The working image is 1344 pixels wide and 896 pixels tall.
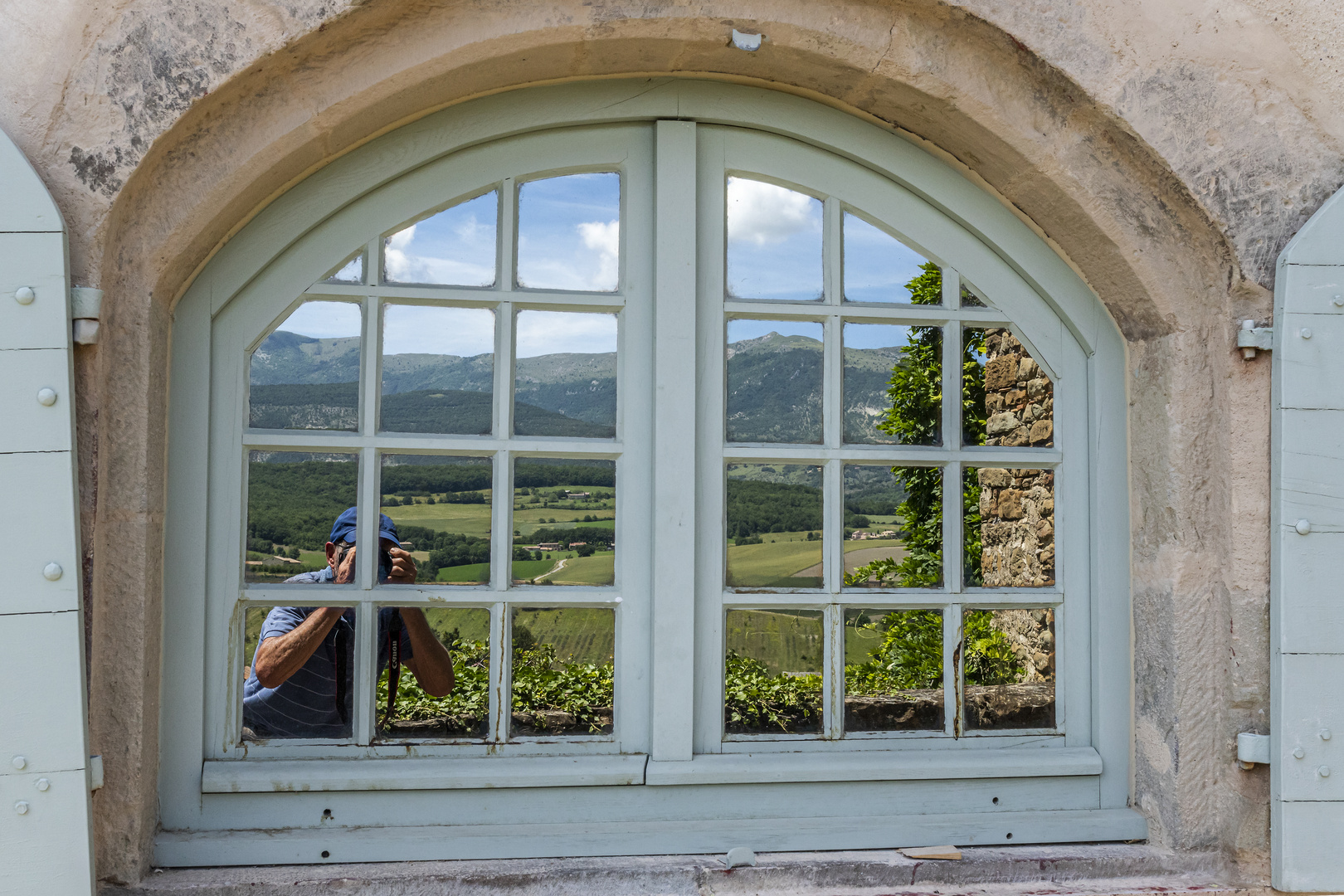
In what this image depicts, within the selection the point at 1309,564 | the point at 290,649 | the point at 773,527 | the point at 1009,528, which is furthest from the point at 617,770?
the point at 1309,564

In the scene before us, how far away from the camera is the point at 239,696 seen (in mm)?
1856

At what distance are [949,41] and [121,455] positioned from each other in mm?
1878

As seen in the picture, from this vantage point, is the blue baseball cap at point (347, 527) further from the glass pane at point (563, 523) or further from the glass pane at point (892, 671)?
the glass pane at point (892, 671)

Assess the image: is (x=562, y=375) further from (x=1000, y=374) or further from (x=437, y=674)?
(x=1000, y=374)

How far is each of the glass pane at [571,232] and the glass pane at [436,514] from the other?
0.48m

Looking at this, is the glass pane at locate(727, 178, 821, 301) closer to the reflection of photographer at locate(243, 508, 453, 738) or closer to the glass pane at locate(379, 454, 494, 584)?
the glass pane at locate(379, 454, 494, 584)

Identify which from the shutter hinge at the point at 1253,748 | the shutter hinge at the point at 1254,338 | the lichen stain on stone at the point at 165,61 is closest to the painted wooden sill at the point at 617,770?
the shutter hinge at the point at 1253,748

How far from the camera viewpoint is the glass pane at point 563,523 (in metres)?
1.92

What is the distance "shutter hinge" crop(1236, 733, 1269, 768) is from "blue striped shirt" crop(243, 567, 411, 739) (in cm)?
188

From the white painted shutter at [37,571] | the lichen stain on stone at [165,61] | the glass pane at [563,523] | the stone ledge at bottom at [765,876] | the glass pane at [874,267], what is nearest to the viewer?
the white painted shutter at [37,571]

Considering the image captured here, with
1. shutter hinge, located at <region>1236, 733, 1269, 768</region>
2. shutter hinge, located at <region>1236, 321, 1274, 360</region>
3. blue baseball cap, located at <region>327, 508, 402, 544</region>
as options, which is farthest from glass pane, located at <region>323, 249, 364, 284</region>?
shutter hinge, located at <region>1236, 733, 1269, 768</region>

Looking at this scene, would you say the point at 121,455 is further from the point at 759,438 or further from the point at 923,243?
the point at 923,243

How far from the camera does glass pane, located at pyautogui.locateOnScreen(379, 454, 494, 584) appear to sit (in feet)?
6.23

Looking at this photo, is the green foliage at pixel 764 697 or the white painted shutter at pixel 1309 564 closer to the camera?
the white painted shutter at pixel 1309 564
